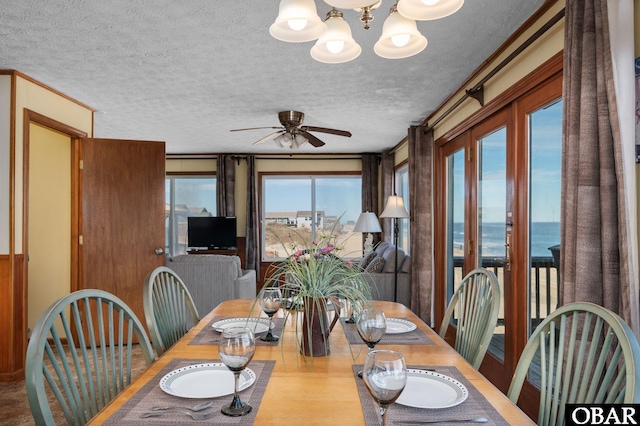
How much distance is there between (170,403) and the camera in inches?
45.5

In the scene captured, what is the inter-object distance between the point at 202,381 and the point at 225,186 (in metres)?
6.63

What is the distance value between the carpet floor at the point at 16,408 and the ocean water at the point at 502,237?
2.98 metres

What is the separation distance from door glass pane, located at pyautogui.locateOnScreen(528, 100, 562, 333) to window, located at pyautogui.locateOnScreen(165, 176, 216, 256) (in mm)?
6152

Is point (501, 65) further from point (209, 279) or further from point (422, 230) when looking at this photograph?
point (209, 279)

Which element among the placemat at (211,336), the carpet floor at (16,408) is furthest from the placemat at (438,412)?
the carpet floor at (16,408)

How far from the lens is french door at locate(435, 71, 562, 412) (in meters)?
2.60

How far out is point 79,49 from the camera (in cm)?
296

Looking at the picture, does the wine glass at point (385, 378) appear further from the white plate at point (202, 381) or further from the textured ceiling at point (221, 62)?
the textured ceiling at point (221, 62)

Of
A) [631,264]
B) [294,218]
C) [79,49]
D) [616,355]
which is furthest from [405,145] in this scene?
[616,355]

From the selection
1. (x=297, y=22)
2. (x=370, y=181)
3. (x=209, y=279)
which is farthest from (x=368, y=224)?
(x=297, y=22)

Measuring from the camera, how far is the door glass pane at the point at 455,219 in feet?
13.6

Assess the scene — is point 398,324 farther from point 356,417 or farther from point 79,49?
point 79,49

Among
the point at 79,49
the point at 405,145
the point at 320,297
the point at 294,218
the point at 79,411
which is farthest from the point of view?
the point at 294,218

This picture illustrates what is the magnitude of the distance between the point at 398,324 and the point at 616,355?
93 centimetres
